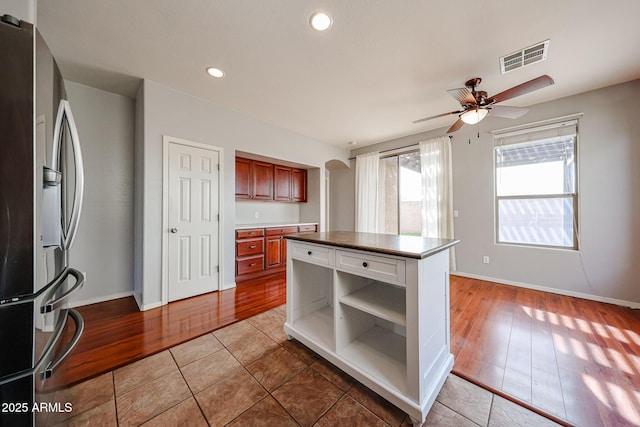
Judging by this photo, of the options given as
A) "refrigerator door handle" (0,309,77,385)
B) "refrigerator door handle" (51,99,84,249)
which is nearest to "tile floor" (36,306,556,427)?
"refrigerator door handle" (0,309,77,385)

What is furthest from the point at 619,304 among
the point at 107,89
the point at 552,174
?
the point at 107,89

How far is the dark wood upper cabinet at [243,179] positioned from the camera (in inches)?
150

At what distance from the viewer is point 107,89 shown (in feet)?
8.82

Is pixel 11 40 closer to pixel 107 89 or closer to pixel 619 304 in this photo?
pixel 107 89

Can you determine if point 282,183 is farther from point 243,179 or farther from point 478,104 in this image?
point 478,104

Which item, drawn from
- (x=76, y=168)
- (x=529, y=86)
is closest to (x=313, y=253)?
(x=76, y=168)

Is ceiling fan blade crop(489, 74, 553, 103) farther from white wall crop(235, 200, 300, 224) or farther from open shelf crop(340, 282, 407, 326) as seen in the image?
white wall crop(235, 200, 300, 224)

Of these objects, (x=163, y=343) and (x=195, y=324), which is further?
(x=195, y=324)

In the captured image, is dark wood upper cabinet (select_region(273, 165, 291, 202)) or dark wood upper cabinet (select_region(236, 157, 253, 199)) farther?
dark wood upper cabinet (select_region(273, 165, 291, 202))

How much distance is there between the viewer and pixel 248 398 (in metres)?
1.34

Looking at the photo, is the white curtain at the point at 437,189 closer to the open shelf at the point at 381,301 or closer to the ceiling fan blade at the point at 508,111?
the ceiling fan blade at the point at 508,111

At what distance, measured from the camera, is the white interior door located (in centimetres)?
270

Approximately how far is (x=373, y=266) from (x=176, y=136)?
111 inches

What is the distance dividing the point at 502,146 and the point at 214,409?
15.3 feet
